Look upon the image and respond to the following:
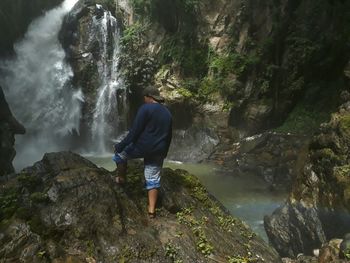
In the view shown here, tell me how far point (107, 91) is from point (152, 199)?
1791 cm

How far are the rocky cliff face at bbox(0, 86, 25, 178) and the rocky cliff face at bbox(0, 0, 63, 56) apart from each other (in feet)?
32.1

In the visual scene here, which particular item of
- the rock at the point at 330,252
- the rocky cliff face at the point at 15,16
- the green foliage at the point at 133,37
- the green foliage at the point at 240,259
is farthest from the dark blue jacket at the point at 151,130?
the rocky cliff face at the point at 15,16

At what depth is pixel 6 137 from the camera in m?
14.3

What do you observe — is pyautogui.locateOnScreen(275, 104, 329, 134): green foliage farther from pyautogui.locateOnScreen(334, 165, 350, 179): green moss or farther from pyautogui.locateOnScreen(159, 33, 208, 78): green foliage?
pyautogui.locateOnScreen(334, 165, 350, 179): green moss

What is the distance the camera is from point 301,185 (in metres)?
9.48

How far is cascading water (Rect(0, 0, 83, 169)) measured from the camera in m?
22.2

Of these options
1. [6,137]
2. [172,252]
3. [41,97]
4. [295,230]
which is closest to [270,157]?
[295,230]

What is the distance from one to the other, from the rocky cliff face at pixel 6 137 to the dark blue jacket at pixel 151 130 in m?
9.75

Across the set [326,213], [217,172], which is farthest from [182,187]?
[217,172]

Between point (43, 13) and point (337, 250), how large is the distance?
25.0 m

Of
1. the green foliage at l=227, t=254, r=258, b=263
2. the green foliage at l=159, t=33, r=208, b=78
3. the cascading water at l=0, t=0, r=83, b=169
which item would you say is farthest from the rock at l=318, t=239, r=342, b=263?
the cascading water at l=0, t=0, r=83, b=169

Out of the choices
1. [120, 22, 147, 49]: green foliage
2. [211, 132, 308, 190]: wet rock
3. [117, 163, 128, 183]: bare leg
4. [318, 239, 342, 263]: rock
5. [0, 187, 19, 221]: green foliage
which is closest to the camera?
[0, 187, 19, 221]: green foliage

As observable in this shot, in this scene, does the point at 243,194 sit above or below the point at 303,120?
below

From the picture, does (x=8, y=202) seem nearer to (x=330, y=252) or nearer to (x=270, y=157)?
(x=330, y=252)
